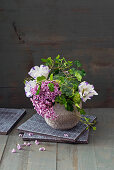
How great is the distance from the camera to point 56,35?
2.01 m

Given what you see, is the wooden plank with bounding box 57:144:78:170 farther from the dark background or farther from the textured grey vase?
the dark background

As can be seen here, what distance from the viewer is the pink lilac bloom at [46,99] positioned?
155cm

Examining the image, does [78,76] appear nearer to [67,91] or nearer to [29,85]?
[67,91]

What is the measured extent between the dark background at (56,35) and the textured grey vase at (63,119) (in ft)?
1.70

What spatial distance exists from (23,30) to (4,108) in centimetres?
48

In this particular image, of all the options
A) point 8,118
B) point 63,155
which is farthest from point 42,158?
point 8,118

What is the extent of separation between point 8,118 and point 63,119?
0.41 meters

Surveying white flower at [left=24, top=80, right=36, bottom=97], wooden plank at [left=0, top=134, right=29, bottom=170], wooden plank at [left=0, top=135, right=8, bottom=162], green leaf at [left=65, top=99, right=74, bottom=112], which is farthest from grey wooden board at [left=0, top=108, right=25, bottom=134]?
green leaf at [left=65, top=99, right=74, bottom=112]

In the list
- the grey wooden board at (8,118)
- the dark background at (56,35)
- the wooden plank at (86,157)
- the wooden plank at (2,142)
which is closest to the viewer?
the wooden plank at (86,157)

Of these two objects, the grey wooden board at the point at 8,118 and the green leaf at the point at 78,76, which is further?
the grey wooden board at the point at 8,118

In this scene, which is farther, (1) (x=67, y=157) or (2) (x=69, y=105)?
(2) (x=69, y=105)

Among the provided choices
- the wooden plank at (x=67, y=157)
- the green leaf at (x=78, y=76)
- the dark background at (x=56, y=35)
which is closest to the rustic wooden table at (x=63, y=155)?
the wooden plank at (x=67, y=157)

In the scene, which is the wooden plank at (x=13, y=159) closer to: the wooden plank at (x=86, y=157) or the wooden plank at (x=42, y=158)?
the wooden plank at (x=42, y=158)

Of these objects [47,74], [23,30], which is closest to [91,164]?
[47,74]
